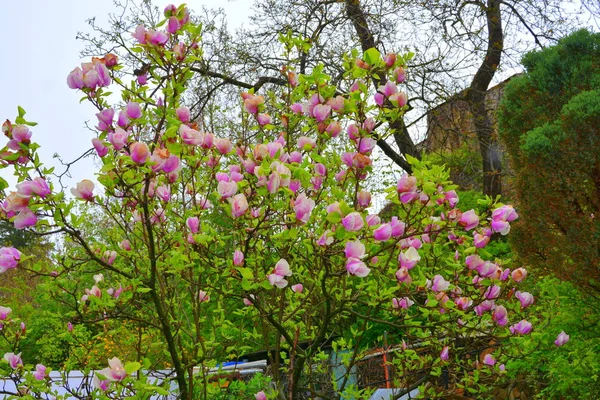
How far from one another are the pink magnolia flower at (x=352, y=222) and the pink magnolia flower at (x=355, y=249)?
0.07 m

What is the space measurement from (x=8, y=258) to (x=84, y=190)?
0.31m

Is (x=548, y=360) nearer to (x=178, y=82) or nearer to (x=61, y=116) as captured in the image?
(x=178, y=82)

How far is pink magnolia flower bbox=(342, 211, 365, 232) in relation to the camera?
65.4 inches

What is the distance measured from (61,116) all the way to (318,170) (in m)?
2.95

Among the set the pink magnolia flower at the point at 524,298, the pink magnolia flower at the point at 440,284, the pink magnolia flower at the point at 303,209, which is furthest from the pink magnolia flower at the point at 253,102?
the pink magnolia flower at the point at 524,298

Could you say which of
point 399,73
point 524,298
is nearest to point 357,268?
point 399,73

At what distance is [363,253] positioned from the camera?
5.74 ft

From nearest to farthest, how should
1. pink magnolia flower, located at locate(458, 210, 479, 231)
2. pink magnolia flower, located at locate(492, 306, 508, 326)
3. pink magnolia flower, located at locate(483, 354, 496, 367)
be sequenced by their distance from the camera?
pink magnolia flower, located at locate(458, 210, 479, 231)
pink magnolia flower, located at locate(492, 306, 508, 326)
pink magnolia flower, located at locate(483, 354, 496, 367)

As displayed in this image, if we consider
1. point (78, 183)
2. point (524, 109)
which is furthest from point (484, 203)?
point (524, 109)

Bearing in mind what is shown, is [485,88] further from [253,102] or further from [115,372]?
[115,372]

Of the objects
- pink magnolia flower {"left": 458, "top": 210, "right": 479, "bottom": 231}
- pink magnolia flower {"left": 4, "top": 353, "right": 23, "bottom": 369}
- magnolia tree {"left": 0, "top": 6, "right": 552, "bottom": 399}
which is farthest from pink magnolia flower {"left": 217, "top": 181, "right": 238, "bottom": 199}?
pink magnolia flower {"left": 4, "top": 353, "right": 23, "bottom": 369}

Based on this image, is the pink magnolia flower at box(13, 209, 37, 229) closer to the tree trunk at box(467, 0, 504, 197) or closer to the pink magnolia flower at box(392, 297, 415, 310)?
the pink magnolia flower at box(392, 297, 415, 310)

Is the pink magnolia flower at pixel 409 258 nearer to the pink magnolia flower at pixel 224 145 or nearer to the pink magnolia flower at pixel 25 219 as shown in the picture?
the pink magnolia flower at pixel 224 145

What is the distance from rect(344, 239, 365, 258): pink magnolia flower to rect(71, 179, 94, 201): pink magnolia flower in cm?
82
